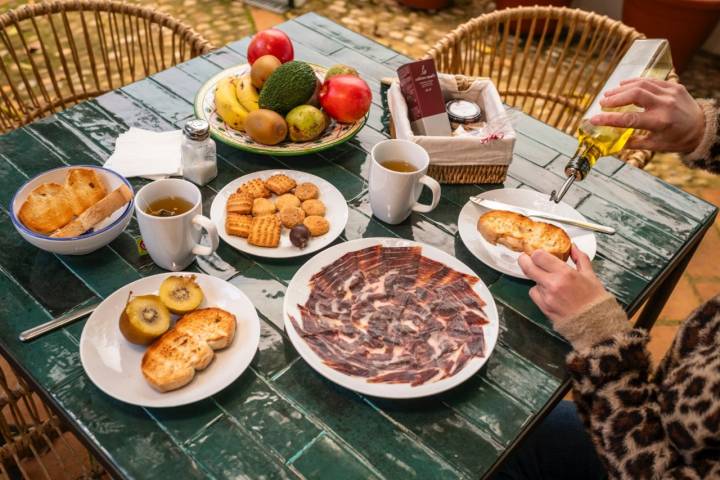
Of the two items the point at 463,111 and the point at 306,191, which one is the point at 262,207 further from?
the point at 463,111

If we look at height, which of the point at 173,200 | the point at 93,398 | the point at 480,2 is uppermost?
the point at 173,200

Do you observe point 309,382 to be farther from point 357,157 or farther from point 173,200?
point 357,157

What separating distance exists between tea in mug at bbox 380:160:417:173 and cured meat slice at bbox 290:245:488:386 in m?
0.20

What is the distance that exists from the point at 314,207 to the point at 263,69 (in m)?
0.42

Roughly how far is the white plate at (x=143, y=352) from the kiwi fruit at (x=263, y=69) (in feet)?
2.00

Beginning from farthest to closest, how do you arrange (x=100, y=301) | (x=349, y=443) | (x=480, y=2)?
(x=480, y=2), (x=100, y=301), (x=349, y=443)

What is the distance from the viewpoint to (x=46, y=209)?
A: 1.17 meters

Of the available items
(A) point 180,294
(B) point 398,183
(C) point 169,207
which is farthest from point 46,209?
(B) point 398,183

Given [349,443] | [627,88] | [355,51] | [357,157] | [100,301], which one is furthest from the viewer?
[355,51]

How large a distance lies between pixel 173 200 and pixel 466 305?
1.99ft

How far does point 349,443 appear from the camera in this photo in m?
0.94

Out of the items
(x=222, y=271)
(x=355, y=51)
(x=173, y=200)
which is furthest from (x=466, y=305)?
(x=355, y=51)

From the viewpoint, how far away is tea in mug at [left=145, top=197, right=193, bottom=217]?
1162 mm

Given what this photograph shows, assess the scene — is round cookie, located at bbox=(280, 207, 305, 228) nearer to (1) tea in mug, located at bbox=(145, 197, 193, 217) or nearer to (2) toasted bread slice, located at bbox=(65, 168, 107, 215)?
(1) tea in mug, located at bbox=(145, 197, 193, 217)
